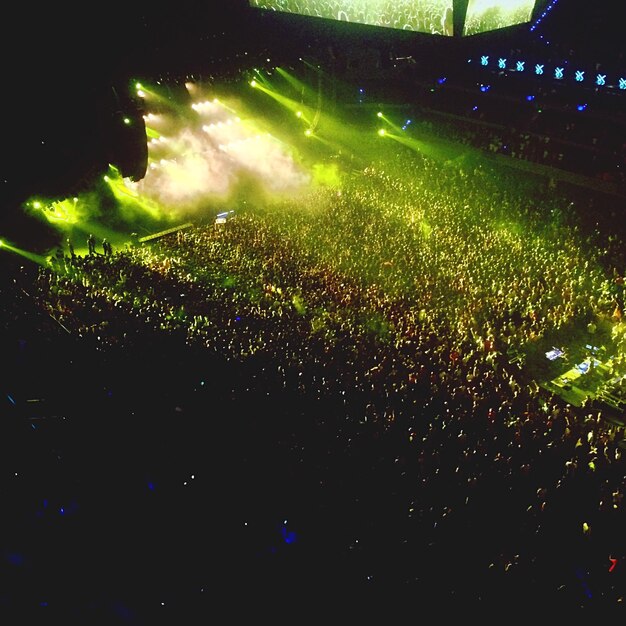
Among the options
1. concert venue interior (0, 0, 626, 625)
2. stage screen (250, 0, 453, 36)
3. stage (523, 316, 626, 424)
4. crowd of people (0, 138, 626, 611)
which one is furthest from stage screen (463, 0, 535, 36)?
stage (523, 316, 626, 424)

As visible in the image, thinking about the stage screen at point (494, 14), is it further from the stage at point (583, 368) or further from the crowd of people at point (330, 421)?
the stage at point (583, 368)

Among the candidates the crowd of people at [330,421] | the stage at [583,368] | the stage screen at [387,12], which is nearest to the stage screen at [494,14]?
the stage screen at [387,12]

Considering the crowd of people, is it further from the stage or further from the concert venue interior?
the stage

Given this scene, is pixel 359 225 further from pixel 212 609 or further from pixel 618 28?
pixel 212 609

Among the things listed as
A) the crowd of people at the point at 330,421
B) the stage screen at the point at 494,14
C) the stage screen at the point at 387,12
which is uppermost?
the stage screen at the point at 387,12

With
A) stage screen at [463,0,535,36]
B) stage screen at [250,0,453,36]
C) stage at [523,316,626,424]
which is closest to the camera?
stage screen at [463,0,535,36]

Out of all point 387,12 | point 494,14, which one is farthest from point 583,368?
point 387,12

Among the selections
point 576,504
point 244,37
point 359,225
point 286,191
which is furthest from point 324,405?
point 286,191
